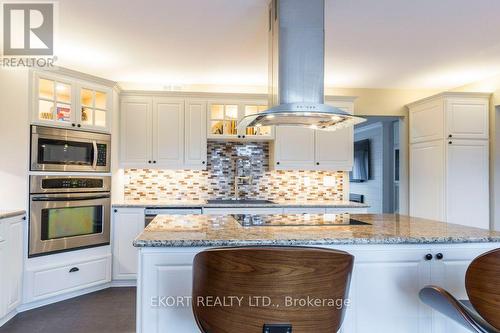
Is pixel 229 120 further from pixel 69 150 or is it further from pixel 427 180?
pixel 427 180

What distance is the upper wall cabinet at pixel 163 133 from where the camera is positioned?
417 cm

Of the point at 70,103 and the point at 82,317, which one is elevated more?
the point at 70,103

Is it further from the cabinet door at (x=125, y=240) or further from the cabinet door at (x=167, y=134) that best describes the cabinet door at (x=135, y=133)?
the cabinet door at (x=125, y=240)

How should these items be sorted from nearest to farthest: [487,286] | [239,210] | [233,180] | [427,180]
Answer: [487,286] → [239,210] → [427,180] → [233,180]

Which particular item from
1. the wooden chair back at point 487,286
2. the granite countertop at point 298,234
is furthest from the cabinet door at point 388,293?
the wooden chair back at point 487,286

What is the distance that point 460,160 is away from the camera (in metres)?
4.06

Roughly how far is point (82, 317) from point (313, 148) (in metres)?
3.09

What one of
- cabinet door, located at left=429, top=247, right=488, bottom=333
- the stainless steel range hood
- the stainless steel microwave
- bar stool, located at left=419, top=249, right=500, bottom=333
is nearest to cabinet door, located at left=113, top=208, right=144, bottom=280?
the stainless steel microwave

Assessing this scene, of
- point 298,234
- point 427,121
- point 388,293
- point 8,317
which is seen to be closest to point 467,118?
point 427,121

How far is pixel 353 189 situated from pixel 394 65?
500cm

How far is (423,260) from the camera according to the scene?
1.88 meters

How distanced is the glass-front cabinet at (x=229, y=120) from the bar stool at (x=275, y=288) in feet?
10.5

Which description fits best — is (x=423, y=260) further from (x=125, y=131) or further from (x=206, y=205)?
(x=125, y=131)

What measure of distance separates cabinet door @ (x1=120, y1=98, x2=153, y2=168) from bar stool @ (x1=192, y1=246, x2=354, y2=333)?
127 inches
